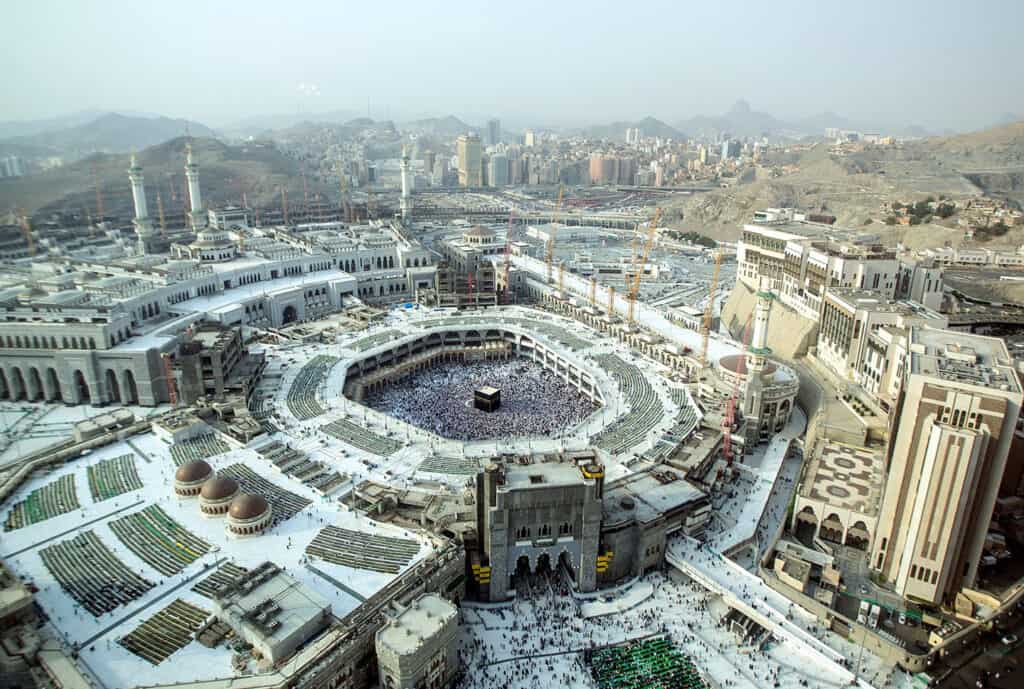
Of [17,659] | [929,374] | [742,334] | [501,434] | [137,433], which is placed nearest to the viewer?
[17,659]

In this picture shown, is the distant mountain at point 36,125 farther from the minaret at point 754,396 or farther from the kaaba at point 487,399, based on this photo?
the minaret at point 754,396

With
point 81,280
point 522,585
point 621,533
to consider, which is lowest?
point 522,585

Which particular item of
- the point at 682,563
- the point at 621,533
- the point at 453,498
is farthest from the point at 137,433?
the point at 682,563

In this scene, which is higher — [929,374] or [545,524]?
[929,374]

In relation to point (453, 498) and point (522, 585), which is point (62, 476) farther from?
point (522, 585)

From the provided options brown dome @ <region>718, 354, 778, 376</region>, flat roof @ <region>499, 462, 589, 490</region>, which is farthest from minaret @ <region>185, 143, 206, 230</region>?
flat roof @ <region>499, 462, 589, 490</region>

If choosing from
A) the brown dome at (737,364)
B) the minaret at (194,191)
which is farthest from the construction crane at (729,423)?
the minaret at (194,191)
